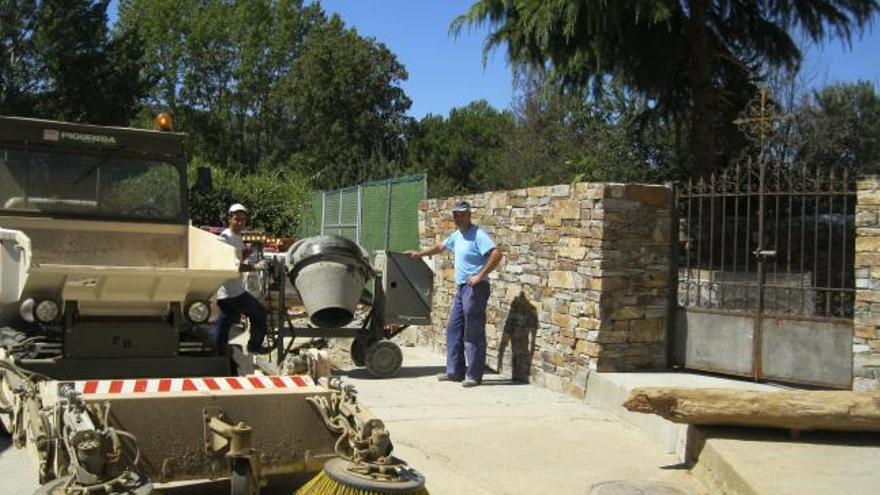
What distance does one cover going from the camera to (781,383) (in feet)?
25.3

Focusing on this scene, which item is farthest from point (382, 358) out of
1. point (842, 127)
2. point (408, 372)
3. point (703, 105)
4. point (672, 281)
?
point (842, 127)

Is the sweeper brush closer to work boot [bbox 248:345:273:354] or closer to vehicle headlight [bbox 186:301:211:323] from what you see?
vehicle headlight [bbox 186:301:211:323]

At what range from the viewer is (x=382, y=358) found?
9398 mm

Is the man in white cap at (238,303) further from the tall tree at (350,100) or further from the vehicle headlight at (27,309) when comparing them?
the tall tree at (350,100)

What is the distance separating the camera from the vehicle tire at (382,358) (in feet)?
30.8

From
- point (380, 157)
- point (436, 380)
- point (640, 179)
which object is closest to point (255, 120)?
point (380, 157)

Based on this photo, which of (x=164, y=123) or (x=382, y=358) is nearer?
(x=164, y=123)

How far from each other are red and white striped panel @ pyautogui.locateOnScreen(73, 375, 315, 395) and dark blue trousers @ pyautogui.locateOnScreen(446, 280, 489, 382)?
393cm

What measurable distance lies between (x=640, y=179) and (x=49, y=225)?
1336cm

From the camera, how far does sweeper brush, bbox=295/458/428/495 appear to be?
13.1ft

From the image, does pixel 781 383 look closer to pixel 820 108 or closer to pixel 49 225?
pixel 49 225

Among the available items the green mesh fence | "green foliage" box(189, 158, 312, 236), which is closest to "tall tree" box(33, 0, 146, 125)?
"green foliage" box(189, 158, 312, 236)

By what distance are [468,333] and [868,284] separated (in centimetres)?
377

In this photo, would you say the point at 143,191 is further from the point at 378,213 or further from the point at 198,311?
the point at 378,213
